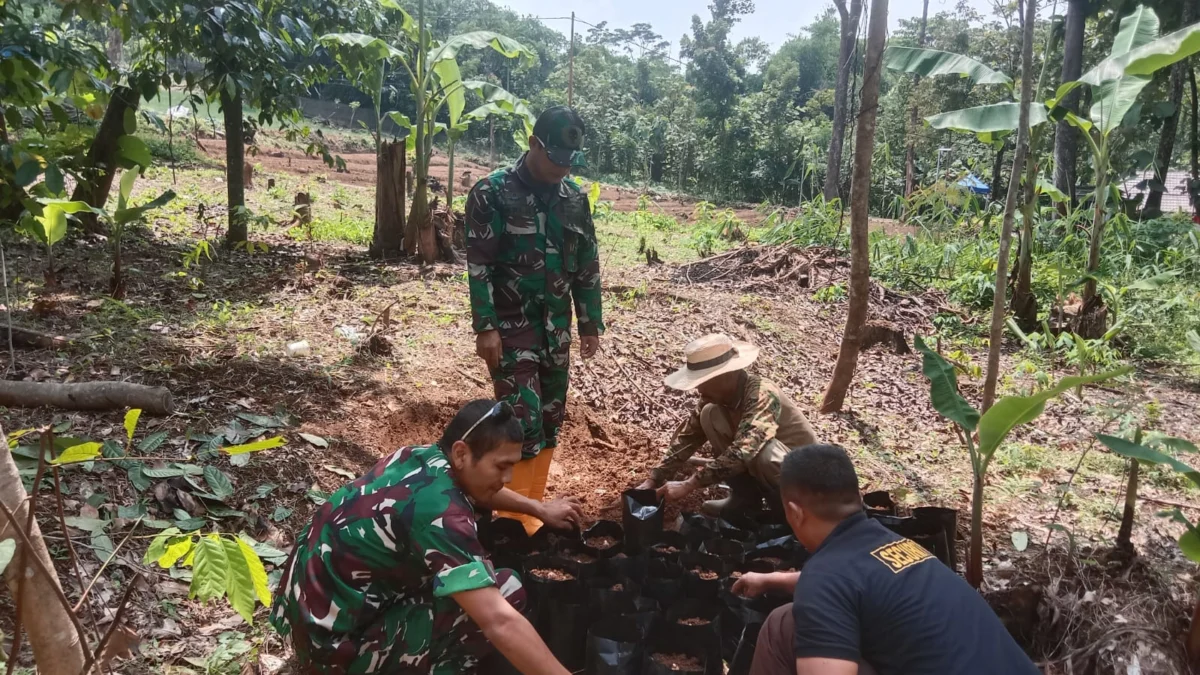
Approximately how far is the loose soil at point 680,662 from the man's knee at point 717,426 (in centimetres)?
106

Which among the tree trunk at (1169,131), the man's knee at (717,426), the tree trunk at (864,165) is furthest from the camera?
the tree trunk at (1169,131)

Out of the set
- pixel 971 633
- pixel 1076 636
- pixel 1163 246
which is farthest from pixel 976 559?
pixel 1163 246

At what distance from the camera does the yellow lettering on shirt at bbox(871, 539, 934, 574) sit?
5.19 ft

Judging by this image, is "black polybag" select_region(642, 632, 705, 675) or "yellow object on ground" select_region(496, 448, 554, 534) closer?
"black polybag" select_region(642, 632, 705, 675)

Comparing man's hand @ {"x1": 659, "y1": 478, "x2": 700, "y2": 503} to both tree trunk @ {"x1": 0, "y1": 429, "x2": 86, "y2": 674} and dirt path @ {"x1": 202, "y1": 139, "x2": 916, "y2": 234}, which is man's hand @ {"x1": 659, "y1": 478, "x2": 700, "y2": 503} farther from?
dirt path @ {"x1": 202, "y1": 139, "x2": 916, "y2": 234}

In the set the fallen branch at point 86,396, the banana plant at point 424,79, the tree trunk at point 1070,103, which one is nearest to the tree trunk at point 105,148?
the banana plant at point 424,79

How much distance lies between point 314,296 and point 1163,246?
8.09m

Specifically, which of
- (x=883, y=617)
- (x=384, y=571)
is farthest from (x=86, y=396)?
(x=883, y=617)

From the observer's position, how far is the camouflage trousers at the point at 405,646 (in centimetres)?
186

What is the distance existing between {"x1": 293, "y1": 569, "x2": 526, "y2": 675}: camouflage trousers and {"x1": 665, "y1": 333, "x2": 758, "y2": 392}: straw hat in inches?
48.0

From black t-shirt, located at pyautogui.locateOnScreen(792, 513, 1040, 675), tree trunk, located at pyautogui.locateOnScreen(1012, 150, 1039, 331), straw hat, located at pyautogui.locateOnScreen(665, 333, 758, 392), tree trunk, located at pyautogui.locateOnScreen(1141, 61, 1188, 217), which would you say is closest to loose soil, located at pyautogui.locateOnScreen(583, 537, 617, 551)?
straw hat, located at pyautogui.locateOnScreen(665, 333, 758, 392)

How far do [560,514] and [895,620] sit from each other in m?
1.21

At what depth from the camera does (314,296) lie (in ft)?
18.9

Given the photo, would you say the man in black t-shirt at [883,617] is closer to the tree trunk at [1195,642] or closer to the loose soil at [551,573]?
the tree trunk at [1195,642]
